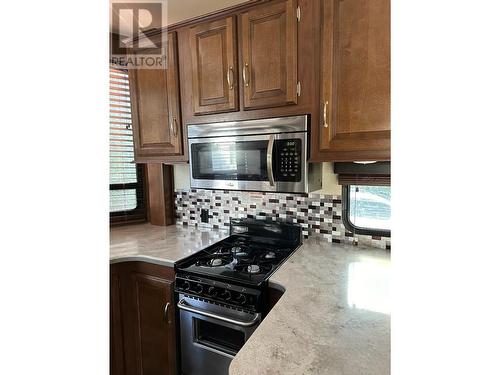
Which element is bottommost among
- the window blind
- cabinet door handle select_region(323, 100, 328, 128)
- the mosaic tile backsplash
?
the mosaic tile backsplash

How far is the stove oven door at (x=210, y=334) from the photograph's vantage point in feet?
4.22

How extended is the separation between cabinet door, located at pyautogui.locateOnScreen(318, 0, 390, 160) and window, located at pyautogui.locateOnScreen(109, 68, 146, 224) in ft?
5.16

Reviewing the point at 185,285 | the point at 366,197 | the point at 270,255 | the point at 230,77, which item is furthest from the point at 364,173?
the point at 185,285

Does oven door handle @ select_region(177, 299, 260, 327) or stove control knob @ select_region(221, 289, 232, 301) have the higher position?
stove control knob @ select_region(221, 289, 232, 301)

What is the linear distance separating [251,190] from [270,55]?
27.3 inches

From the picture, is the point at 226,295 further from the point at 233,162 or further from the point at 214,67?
the point at 214,67

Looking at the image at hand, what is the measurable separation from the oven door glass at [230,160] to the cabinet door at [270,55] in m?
0.23

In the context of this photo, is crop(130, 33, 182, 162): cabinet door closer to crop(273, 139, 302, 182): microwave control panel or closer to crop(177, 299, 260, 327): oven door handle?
crop(273, 139, 302, 182): microwave control panel

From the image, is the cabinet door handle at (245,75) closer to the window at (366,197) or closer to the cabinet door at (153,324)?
the window at (366,197)

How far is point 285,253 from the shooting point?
1.57 meters

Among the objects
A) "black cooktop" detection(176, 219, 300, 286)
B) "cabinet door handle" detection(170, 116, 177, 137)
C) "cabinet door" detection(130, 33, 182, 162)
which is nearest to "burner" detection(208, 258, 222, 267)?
"black cooktop" detection(176, 219, 300, 286)

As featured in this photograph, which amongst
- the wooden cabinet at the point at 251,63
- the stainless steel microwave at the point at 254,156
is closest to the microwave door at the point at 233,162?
the stainless steel microwave at the point at 254,156

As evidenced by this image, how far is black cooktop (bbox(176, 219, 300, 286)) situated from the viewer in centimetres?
137
